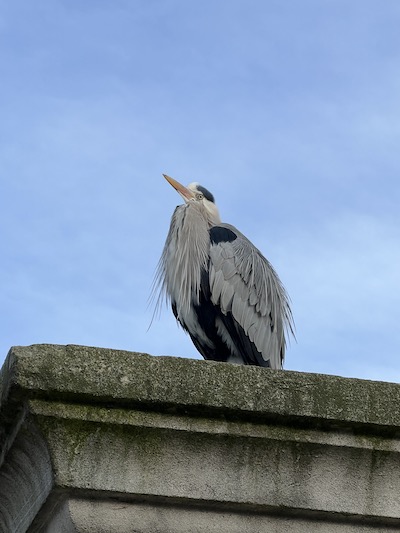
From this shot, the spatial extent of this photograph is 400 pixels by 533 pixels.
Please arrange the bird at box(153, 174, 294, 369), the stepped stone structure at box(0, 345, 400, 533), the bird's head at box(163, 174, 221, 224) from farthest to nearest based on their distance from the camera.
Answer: the bird's head at box(163, 174, 221, 224) < the bird at box(153, 174, 294, 369) < the stepped stone structure at box(0, 345, 400, 533)

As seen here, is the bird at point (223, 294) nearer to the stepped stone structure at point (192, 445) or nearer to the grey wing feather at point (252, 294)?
the grey wing feather at point (252, 294)

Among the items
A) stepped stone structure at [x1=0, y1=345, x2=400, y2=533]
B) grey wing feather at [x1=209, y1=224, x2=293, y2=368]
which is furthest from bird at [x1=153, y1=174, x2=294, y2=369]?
stepped stone structure at [x1=0, y1=345, x2=400, y2=533]

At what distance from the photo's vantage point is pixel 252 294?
8.70m

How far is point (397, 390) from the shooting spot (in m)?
3.65

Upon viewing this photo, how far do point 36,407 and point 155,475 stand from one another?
1.38ft

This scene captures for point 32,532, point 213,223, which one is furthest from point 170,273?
point 32,532

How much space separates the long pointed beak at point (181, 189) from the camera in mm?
9578

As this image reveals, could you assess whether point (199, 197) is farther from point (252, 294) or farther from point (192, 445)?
point (192, 445)

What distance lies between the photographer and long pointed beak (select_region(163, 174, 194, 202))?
9.58m

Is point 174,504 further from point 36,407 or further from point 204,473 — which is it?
point 36,407

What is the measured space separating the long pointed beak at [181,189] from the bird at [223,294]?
1.87 feet

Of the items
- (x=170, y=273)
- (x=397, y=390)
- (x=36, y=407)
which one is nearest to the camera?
(x=36, y=407)

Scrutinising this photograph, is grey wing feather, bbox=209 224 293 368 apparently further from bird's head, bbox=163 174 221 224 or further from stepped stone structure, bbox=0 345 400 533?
stepped stone structure, bbox=0 345 400 533

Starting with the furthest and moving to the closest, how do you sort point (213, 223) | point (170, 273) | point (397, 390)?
point (213, 223) → point (170, 273) → point (397, 390)
